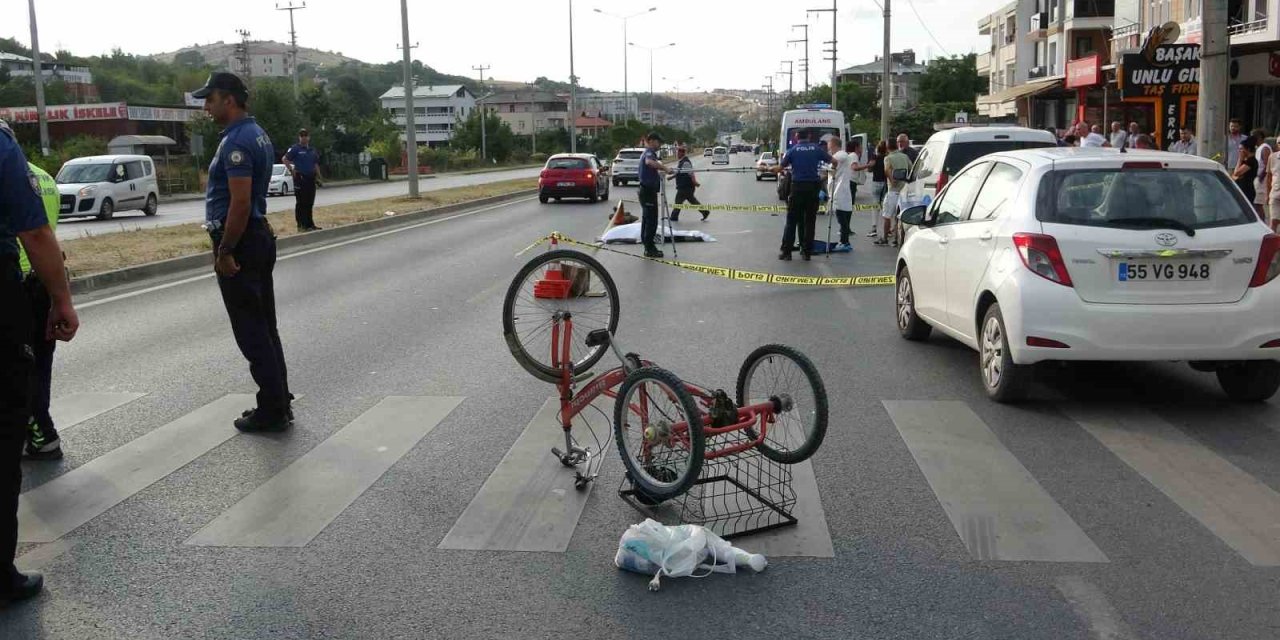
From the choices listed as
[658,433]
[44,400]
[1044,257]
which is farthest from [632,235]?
[658,433]

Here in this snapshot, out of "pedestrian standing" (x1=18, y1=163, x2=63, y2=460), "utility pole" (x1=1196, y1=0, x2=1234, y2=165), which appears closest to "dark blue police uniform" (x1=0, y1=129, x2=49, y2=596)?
"pedestrian standing" (x1=18, y1=163, x2=63, y2=460)

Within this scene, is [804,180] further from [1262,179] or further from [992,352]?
[992,352]

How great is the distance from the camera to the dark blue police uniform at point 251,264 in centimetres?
690

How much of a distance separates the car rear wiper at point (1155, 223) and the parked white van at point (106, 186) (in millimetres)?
26960

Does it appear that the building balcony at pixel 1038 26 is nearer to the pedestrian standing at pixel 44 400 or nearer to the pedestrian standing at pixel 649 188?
the pedestrian standing at pixel 649 188

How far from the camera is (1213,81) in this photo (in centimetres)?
1406

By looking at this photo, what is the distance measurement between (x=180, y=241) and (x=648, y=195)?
7.90 metres

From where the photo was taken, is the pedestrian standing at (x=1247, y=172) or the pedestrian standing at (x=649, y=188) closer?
the pedestrian standing at (x=649, y=188)

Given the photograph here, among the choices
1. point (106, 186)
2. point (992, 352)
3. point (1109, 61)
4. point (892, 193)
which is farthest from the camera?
point (1109, 61)

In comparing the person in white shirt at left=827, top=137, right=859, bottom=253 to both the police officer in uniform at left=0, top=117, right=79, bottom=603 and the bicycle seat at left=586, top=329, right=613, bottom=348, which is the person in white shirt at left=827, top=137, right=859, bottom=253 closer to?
the bicycle seat at left=586, top=329, right=613, bottom=348

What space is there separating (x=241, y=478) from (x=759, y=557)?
9.21 feet

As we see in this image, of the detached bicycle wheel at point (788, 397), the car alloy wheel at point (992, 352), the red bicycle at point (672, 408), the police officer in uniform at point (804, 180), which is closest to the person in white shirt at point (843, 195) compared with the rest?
the police officer in uniform at point (804, 180)

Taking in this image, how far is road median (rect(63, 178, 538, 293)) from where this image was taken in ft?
49.8

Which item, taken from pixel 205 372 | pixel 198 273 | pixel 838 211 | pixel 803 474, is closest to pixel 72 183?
pixel 198 273
